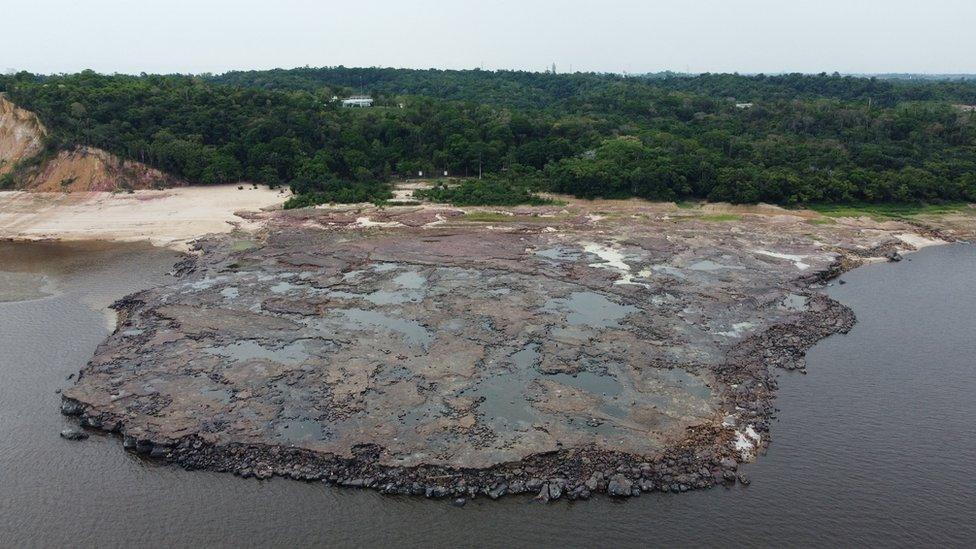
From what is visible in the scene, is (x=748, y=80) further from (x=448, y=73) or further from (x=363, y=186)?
(x=363, y=186)

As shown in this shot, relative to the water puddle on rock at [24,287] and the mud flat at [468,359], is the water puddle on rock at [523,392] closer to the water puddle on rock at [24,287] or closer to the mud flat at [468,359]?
the mud flat at [468,359]

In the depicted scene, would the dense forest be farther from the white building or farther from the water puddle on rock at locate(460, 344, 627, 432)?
the water puddle on rock at locate(460, 344, 627, 432)

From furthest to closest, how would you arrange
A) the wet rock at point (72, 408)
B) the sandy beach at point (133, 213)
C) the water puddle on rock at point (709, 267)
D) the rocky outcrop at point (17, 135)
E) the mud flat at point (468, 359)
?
Answer: the rocky outcrop at point (17, 135), the sandy beach at point (133, 213), the water puddle on rock at point (709, 267), the wet rock at point (72, 408), the mud flat at point (468, 359)

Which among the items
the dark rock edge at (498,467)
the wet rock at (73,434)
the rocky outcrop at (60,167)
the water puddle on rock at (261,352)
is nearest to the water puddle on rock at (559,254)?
the water puddle on rock at (261,352)

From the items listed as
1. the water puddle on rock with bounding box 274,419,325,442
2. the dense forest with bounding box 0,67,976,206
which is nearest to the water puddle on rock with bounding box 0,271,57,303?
the dense forest with bounding box 0,67,976,206

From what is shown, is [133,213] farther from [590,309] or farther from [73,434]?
[590,309]

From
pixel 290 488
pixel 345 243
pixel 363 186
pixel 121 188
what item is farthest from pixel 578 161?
pixel 290 488
